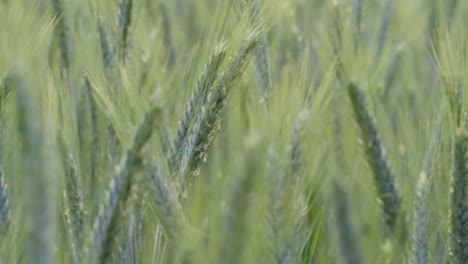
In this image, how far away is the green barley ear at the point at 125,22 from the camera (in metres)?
1.33

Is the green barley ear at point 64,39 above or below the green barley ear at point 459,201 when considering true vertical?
above

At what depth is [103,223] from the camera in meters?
0.87

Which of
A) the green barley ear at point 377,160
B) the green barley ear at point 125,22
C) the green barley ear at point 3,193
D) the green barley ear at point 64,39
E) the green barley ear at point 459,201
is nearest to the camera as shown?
the green barley ear at point 3,193

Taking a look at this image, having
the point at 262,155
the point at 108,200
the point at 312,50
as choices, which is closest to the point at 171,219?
the point at 108,200

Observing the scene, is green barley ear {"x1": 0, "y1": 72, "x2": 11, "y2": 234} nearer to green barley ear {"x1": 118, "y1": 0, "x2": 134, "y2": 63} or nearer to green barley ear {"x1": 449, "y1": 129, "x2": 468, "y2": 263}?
green barley ear {"x1": 118, "y1": 0, "x2": 134, "y2": 63}

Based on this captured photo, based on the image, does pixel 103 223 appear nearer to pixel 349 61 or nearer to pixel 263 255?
pixel 263 255

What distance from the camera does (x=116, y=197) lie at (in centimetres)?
87

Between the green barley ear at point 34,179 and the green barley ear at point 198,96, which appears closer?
the green barley ear at point 34,179

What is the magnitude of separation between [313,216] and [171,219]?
528 millimetres

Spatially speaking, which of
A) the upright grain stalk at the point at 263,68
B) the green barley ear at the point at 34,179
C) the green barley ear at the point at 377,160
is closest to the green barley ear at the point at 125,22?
the upright grain stalk at the point at 263,68

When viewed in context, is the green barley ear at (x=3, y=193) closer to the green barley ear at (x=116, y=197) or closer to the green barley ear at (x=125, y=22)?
the green barley ear at (x=116, y=197)

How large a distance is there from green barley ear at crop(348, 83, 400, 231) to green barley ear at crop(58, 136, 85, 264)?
0.46 metres

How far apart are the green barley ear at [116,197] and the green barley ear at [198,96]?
22cm

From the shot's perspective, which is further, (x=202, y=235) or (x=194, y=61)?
(x=194, y=61)
